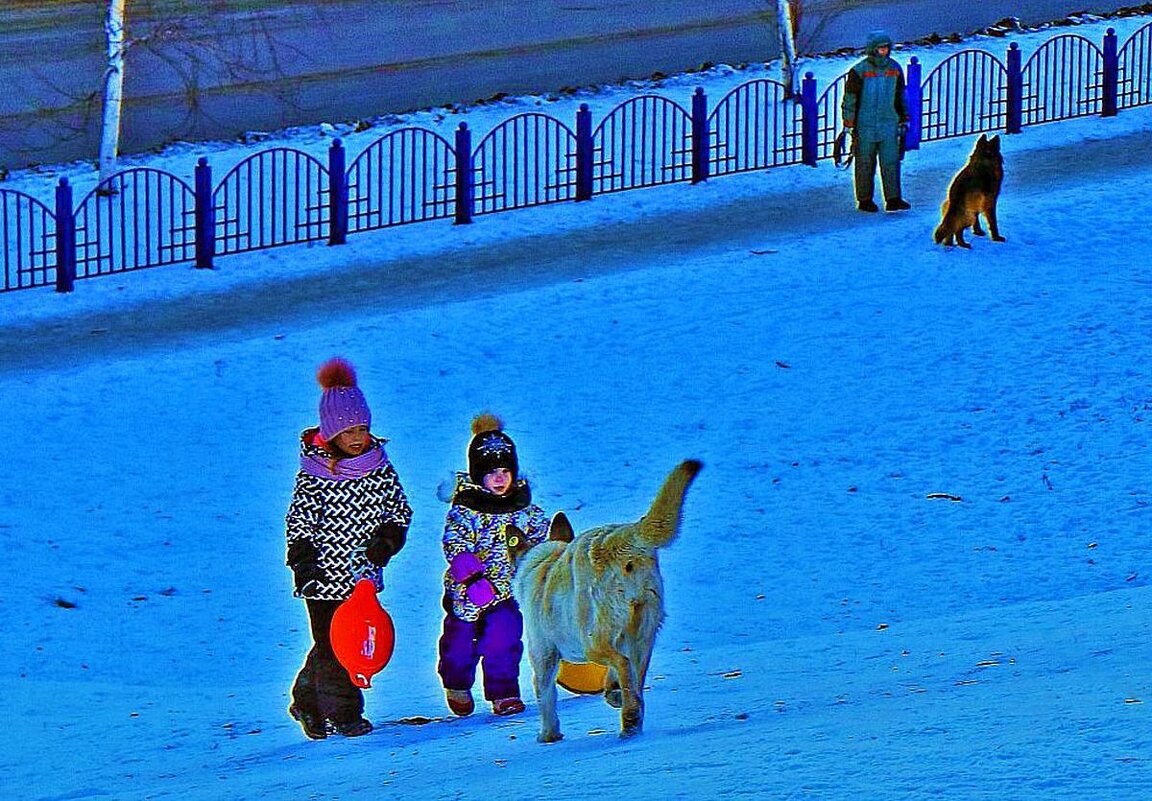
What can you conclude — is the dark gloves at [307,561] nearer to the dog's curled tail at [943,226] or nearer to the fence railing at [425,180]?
the fence railing at [425,180]

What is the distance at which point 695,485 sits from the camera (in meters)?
13.1

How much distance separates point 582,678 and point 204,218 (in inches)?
369

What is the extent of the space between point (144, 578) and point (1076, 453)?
5364mm

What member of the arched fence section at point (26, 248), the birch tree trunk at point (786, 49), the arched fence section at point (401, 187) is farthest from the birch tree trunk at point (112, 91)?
the birch tree trunk at point (786, 49)

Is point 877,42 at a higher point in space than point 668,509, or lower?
higher

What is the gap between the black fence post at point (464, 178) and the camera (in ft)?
60.4

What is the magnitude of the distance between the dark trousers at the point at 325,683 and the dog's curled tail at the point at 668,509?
5.56 ft

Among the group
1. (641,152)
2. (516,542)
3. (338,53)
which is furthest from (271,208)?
(516,542)

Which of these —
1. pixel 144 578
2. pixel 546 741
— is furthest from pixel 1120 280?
pixel 546 741

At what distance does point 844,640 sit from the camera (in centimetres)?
1026

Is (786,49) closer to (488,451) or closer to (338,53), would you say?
(338,53)

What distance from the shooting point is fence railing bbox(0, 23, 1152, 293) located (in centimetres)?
1794

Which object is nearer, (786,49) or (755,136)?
(755,136)

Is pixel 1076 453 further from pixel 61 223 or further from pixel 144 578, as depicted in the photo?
pixel 61 223
